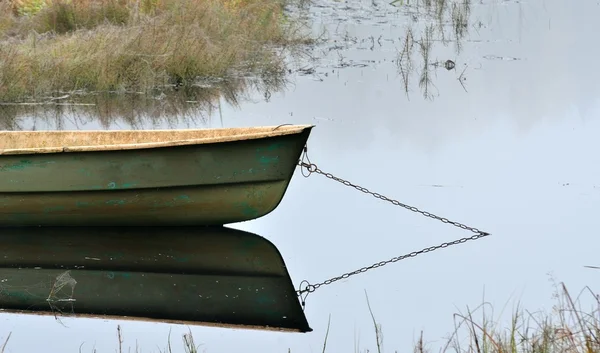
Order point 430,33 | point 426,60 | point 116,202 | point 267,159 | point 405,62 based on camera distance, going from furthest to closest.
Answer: point 430,33 → point 405,62 → point 426,60 → point 116,202 → point 267,159

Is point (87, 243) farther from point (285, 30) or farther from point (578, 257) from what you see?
point (285, 30)

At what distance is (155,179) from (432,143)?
4.43 meters

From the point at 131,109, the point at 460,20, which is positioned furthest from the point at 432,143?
the point at 460,20

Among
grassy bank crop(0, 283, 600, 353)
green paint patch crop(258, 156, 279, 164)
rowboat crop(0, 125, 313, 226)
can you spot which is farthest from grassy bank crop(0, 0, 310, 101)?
grassy bank crop(0, 283, 600, 353)

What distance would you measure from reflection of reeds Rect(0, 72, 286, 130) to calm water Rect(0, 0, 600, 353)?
0.11ft

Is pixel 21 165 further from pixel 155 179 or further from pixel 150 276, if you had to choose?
pixel 150 276

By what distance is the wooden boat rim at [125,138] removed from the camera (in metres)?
8.73

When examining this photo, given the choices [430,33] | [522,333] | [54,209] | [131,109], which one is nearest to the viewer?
[522,333]

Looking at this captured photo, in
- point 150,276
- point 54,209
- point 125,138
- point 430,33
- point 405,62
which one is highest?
point 430,33

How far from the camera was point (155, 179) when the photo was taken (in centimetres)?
909

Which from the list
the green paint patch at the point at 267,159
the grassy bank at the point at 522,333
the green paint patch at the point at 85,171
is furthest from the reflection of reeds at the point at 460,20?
the grassy bank at the point at 522,333

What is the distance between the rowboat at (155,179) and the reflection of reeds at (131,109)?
4458 millimetres

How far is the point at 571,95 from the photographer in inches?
603

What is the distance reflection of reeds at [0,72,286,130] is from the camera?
1407 cm
